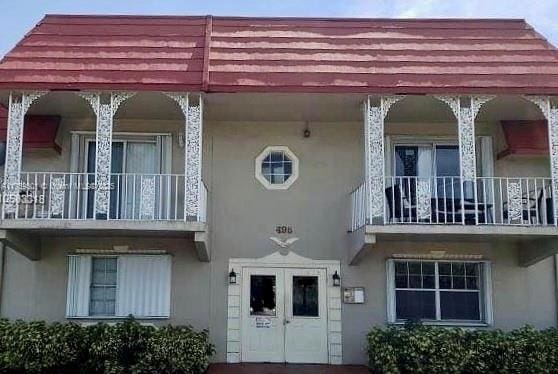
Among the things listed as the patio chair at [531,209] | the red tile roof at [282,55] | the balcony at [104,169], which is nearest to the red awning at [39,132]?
the balcony at [104,169]

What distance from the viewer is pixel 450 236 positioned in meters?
13.1

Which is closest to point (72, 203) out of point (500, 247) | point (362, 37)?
point (362, 37)

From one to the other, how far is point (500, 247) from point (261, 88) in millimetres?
6064

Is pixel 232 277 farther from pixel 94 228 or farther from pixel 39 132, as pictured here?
pixel 39 132

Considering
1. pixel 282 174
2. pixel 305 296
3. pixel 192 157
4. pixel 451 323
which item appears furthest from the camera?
pixel 282 174

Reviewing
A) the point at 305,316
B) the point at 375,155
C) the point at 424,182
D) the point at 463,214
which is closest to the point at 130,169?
the point at 305,316

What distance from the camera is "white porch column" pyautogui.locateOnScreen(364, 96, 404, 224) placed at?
1255 cm

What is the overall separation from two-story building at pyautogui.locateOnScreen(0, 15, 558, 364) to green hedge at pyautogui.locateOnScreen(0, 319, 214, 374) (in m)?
1.26

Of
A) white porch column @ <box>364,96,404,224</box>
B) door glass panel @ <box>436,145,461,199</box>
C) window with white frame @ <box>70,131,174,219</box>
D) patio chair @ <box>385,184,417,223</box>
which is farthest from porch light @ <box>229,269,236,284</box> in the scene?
door glass panel @ <box>436,145,461,199</box>

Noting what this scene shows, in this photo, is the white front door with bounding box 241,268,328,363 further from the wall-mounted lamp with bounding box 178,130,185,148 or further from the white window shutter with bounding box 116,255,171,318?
the wall-mounted lamp with bounding box 178,130,185,148

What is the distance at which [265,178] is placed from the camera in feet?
47.1

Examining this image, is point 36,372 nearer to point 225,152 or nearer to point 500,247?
point 225,152

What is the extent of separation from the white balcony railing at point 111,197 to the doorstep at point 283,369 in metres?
3.00

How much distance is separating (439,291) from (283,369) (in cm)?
367
